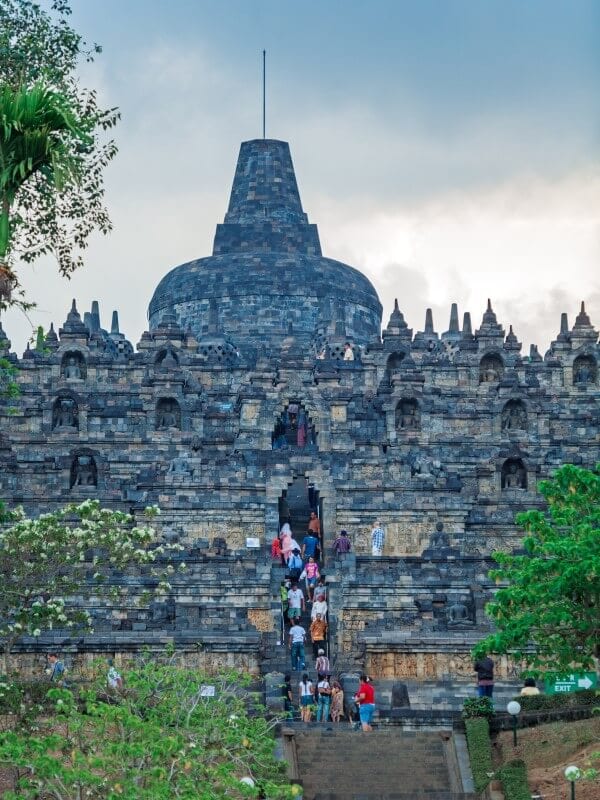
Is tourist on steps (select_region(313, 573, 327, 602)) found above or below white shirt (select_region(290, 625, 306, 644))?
above

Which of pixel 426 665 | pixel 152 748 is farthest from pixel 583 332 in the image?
pixel 152 748

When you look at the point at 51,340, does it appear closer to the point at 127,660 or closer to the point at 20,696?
the point at 127,660

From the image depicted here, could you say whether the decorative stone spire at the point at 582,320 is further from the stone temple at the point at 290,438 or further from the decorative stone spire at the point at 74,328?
the decorative stone spire at the point at 74,328

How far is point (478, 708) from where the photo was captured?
4388 cm

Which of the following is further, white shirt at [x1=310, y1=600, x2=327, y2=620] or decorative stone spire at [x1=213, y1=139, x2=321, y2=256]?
decorative stone spire at [x1=213, y1=139, x2=321, y2=256]

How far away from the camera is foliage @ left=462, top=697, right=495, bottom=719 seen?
43844 millimetres

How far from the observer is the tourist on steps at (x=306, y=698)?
45875 millimetres

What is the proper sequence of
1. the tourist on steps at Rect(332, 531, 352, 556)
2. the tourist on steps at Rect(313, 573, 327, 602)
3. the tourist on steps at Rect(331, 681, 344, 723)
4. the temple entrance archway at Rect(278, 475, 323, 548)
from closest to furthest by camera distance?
the tourist on steps at Rect(331, 681, 344, 723)
the tourist on steps at Rect(313, 573, 327, 602)
the tourist on steps at Rect(332, 531, 352, 556)
the temple entrance archway at Rect(278, 475, 323, 548)

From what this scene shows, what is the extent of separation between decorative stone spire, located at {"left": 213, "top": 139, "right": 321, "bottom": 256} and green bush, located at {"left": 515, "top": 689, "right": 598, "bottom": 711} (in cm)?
4484

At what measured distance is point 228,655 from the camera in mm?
49688

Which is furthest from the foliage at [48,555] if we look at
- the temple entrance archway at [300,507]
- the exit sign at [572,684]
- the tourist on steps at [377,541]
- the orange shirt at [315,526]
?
the temple entrance archway at [300,507]

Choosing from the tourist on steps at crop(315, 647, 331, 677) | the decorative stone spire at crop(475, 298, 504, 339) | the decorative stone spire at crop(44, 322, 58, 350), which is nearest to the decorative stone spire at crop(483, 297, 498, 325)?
the decorative stone spire at crop(475, 298, 504, 339)

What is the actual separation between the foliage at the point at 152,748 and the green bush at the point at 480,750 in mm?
4126

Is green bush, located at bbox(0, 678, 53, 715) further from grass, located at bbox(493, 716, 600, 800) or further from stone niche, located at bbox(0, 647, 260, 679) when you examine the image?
grass, located at bbox(493, 716, 600, 800)
